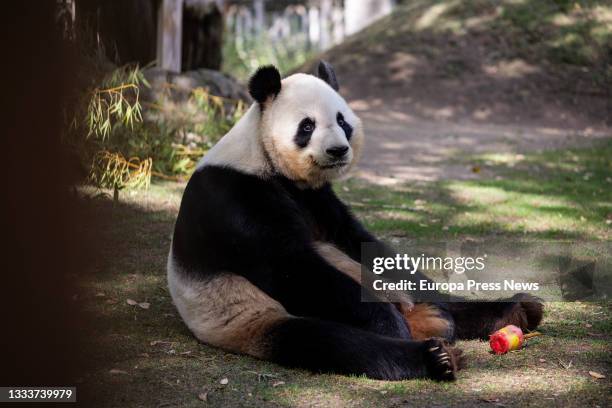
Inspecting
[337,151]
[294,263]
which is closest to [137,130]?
[337,151]

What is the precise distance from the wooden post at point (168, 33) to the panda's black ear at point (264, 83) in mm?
5588

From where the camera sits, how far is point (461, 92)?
13.6 metres

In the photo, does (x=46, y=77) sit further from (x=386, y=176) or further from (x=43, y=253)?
(x=386, y=176)

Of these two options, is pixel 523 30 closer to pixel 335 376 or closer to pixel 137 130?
pixel 137 130

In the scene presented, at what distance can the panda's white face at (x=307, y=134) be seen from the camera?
4148 mm

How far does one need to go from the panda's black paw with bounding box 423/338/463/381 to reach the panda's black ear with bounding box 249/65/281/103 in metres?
1.68

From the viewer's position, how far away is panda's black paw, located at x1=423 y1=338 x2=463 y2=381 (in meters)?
3.57

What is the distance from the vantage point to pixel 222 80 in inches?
392

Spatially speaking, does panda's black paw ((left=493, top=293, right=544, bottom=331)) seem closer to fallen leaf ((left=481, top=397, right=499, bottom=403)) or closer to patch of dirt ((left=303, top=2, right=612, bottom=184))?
fallen leaf ((left=481, top=397, right=499, bottom=403))

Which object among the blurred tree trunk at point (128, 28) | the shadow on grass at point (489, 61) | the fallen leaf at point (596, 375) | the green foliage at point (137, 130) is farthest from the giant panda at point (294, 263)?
the shadow on grass at point (489, 61)

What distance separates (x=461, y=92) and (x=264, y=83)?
9.92 m

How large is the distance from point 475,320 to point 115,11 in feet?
21.5

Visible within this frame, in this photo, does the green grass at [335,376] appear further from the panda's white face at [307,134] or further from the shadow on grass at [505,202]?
the panda's white face at [307,134]

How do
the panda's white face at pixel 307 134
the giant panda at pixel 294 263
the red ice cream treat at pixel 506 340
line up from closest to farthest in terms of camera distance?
the giant panda at pixel 294 263, the red ice cream treat at pixel 506 340, the panda's white face at pixel 307 134
